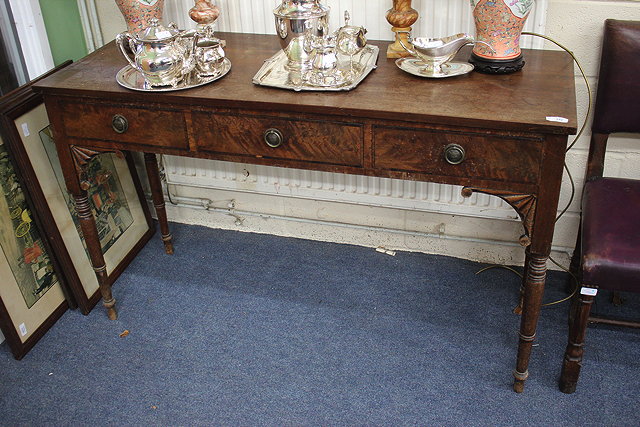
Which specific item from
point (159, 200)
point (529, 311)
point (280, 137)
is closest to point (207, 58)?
point (280, 137)

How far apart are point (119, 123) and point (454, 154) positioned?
986 mm

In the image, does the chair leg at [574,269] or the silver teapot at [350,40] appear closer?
the silver teapot at [350,40]

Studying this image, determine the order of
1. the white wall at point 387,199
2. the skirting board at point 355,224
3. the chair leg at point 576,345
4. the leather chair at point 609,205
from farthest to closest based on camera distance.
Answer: the skirting board at point 355,224, the white wall at point 387,199, the chair leg at point 576,345, the leather chair at point 609,205

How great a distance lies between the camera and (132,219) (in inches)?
112

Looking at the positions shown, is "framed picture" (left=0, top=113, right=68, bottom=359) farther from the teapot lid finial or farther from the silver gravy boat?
the silver gravy boat

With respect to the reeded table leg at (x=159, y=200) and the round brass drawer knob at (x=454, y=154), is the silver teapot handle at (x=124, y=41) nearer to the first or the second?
the reeded table leg at (x=159, y=200)

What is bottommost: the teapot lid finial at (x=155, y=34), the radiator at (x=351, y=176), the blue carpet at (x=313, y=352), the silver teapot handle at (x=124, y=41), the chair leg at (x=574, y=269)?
the blue carpet at (x=313, y=352)

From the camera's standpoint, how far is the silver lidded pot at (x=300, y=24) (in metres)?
2.04

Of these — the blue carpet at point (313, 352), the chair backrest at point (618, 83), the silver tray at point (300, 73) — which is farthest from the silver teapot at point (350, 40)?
the blue carpet at point (313, 352)

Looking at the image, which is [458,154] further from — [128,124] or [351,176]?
[128,124]

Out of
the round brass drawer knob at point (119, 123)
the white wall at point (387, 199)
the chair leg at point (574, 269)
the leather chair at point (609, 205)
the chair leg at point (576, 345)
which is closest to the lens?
the leather chair at point (609, 205)

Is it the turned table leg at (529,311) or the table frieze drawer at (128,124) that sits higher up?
the table frieze drawer at (128,124)

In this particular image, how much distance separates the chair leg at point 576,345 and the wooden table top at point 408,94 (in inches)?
21.2

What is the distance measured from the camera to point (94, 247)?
240cm
